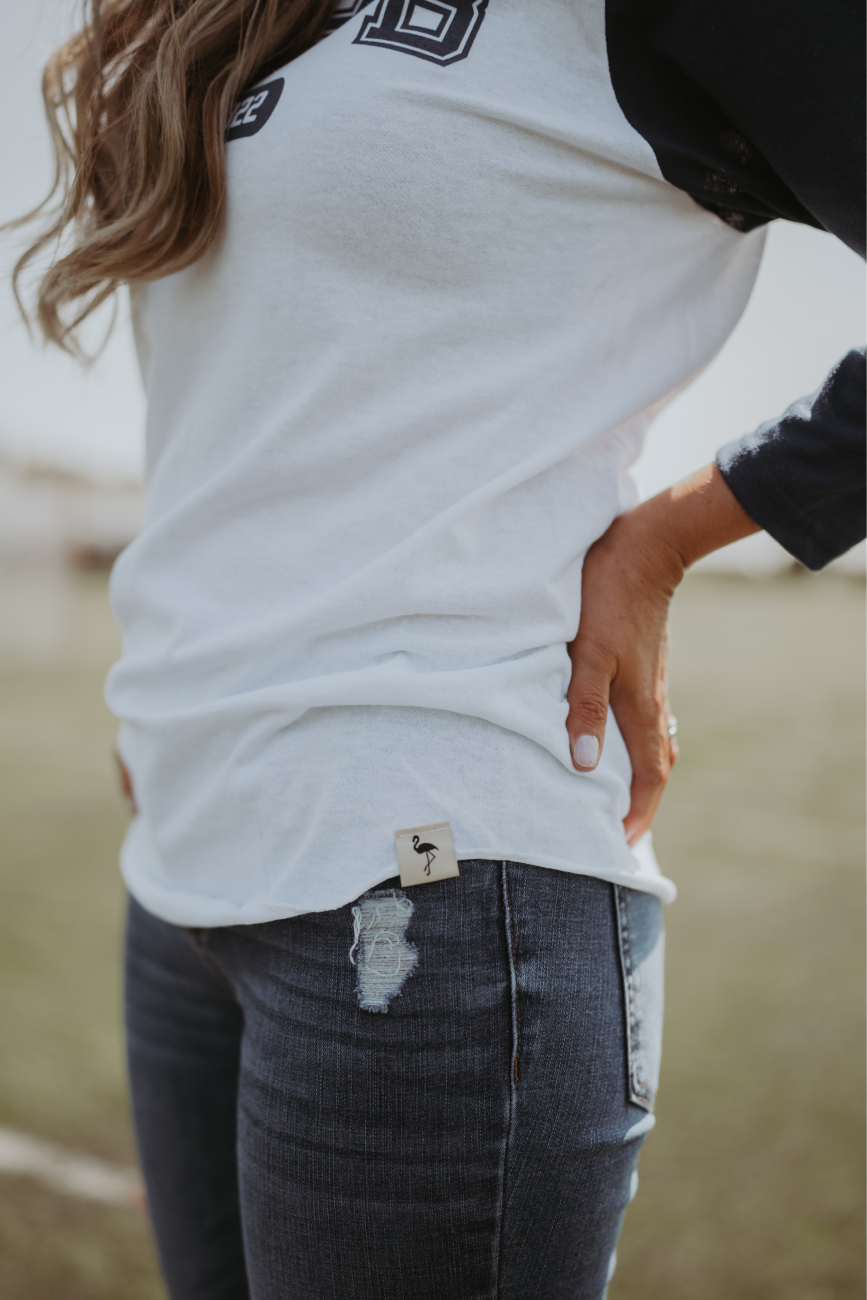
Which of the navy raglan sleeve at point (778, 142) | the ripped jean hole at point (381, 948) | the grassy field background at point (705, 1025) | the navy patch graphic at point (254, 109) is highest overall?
the navy patch graphic at point (254, 109)

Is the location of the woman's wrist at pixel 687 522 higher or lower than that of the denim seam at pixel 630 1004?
higher

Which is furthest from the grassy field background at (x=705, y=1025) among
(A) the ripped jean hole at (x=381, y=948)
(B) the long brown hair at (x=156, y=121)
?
(B) the long brown hair at (x=156, y=121)

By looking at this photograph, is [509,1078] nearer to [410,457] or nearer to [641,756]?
[641,756]

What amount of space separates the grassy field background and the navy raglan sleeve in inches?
47.5

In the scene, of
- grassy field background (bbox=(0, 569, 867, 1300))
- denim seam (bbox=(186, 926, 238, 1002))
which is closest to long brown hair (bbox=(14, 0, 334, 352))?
denim seam (bbox=(186, 926, 238, 1002))

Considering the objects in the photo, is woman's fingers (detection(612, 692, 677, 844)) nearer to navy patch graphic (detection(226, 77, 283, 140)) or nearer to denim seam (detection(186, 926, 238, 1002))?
denim seam (detection(186, 926, 238, 1002))

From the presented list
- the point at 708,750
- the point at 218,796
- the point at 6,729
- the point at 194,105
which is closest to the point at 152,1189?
the point at 218,796

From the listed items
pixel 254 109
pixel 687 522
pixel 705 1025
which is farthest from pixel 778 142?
pixel 705 1025

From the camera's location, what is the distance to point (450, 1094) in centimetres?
45

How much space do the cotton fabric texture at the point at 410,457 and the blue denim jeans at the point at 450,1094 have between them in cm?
3

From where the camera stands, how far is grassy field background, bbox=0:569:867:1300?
1269 millimetres

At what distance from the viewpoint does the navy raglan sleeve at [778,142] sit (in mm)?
455

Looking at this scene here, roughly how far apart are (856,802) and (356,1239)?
3.34 m

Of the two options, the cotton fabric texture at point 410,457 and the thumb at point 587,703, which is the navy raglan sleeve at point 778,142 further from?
the thumb at point 587,703
